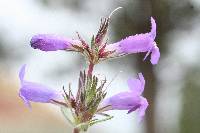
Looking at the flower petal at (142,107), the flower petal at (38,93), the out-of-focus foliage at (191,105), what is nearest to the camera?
the flower petal at (142,107)

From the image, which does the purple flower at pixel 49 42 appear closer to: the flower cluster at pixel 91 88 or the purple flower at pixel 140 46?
the flower cluster at pixel 91 88

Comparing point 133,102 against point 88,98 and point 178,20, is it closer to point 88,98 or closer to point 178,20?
point 88,98

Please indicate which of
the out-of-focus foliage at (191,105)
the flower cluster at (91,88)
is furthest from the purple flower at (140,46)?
the out-of-focus foliage at (191,105)

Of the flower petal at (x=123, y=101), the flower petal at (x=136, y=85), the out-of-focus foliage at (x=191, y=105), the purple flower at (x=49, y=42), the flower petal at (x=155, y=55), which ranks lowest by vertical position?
the out-of-focus foliage at (x=191, y=105)

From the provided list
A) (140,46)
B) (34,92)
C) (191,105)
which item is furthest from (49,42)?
(191,105)

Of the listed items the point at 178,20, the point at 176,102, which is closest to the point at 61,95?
the point at 178,20

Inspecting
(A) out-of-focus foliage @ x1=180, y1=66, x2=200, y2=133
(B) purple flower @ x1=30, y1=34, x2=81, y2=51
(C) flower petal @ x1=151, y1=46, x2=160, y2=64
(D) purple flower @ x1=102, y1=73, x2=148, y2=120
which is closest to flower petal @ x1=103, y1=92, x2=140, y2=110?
(D) purple flower @ x1=102, y1=73, x2=148, y2=120

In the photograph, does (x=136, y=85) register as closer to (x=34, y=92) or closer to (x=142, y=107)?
(x=142, y=107)
